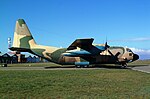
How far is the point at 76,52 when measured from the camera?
38.0 metres

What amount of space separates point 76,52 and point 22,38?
957 centimetres

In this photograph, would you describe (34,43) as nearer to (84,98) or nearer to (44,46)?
(44,46)

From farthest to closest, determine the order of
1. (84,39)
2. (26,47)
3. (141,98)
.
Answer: (26,47)
(84,39)
(141,98)

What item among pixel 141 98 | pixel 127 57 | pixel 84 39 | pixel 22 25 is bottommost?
pixel 141 98

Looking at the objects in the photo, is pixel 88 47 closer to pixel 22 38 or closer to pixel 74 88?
pixel 22 38

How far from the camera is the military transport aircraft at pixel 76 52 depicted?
3812 cm

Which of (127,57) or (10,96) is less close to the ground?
(127,57)

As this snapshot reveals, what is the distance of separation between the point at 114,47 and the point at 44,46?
12.1 m

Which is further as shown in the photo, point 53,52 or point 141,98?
point 53,52

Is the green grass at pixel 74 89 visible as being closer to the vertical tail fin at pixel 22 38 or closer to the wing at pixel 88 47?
the wing at pixel 88 47

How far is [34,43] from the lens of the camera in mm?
39750

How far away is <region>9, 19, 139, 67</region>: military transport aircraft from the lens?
38125mm

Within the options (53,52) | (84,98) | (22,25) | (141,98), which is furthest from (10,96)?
(22,25)

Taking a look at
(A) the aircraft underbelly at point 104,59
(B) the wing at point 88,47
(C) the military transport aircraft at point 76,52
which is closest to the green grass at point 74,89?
(B) the wing at point 88,47
